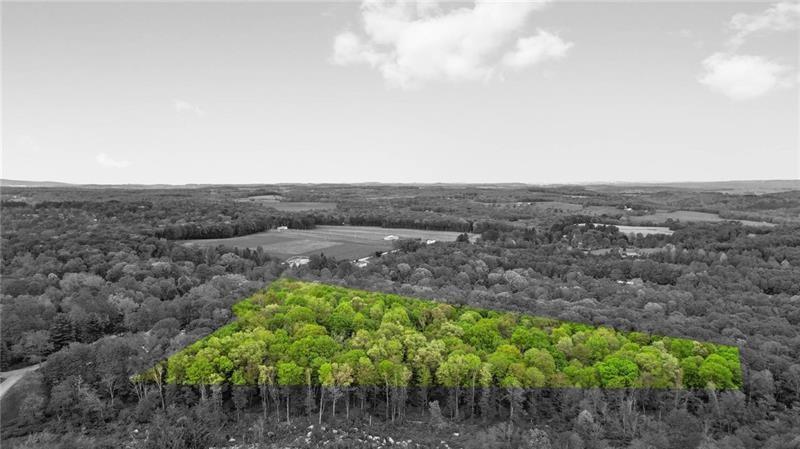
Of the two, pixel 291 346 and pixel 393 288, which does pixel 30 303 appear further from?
pixel 393 288

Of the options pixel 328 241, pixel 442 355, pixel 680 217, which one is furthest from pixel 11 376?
pixel 680 217

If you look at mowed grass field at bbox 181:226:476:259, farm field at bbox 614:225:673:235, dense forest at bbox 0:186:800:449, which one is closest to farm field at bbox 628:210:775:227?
farm field at bbox 614:225:673:235

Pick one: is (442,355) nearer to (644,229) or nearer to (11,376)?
(11,376)

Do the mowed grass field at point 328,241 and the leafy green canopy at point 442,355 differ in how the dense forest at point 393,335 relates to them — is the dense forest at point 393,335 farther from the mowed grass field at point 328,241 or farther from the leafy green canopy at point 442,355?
the mowed grass field at point 328,241

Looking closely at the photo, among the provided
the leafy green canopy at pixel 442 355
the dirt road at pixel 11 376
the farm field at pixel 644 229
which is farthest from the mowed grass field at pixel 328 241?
the dirt road at pixel 11 376

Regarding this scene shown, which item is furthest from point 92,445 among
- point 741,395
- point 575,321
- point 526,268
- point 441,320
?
point 526,268

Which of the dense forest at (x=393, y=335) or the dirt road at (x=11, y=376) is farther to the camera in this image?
the dirt road at (x=11, y=376)
